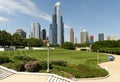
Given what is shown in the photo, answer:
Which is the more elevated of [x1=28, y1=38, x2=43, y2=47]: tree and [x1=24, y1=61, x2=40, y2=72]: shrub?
[x1=28, y1=38, x2=43, y2=47]: tree

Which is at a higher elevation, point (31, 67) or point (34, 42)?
point (34, 42)

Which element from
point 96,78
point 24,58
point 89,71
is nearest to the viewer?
point 96,78

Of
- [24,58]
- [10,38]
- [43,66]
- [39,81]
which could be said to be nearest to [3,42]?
[10,38]

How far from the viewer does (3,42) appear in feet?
393

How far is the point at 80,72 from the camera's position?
29.7 m

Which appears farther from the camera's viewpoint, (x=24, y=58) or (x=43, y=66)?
(x=24, y=58)

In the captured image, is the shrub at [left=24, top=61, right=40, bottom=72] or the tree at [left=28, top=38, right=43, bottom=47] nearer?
the shrub at [left=24, top=61, right=40, bottom=72]

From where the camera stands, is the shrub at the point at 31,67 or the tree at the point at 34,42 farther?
the tree at the point at 34,42

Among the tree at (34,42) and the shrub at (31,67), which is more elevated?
the tree at (34,42)

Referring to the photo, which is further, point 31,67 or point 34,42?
point 34,42

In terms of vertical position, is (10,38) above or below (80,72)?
above

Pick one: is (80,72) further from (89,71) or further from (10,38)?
(10,38)

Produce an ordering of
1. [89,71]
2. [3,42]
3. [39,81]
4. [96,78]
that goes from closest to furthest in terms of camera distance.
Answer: [39,81] < [96,78] < [89,71] < [3,42]

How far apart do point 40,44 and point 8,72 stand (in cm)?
13945
